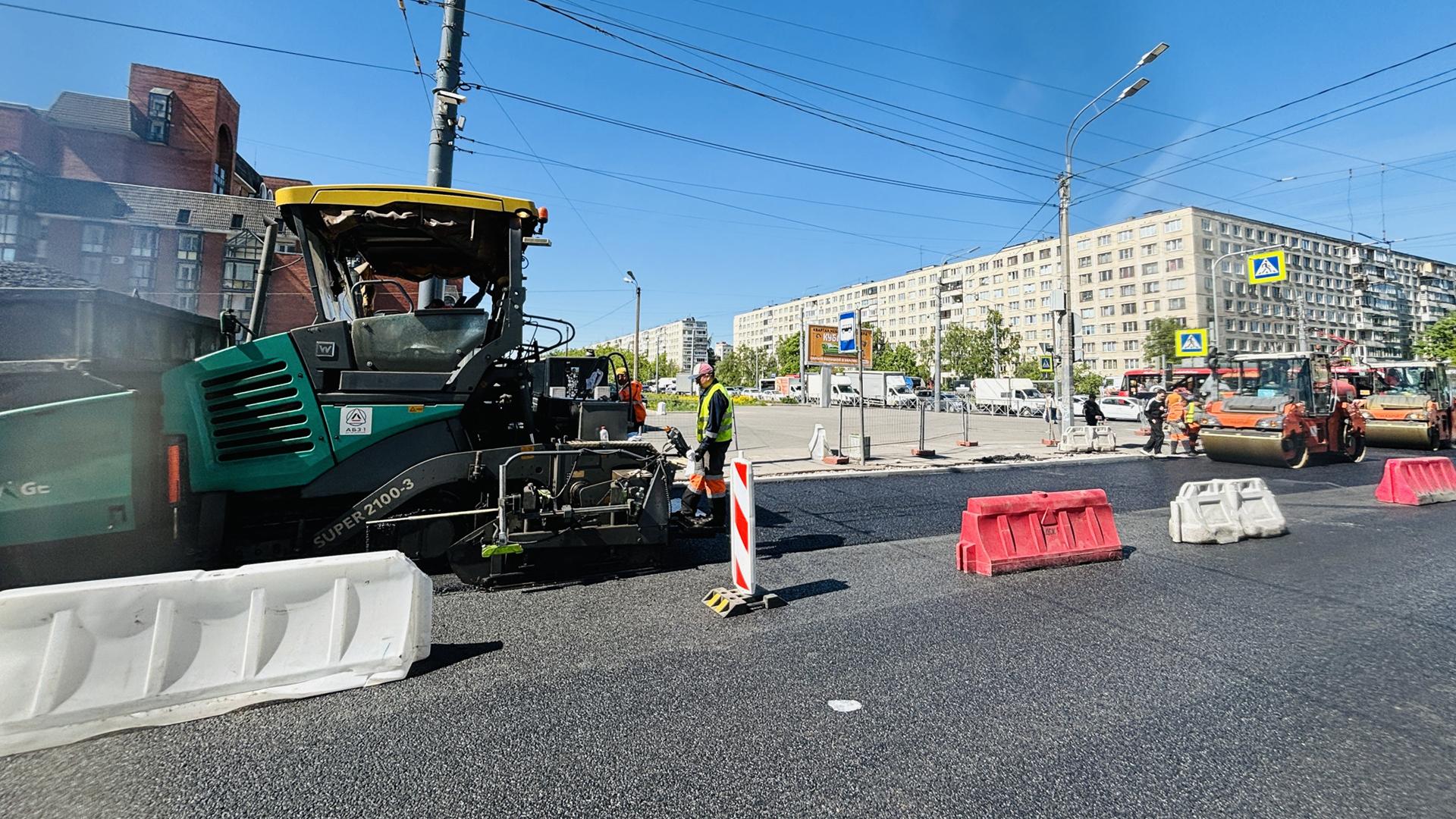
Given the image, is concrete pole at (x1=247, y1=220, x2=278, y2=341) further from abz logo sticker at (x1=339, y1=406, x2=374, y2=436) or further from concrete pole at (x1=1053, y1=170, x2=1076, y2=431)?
concrete pole at (x1=1053, y1=170, x2=1076, y2=431)

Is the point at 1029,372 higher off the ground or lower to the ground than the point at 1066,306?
higher

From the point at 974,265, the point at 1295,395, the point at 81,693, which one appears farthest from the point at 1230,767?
the point at 974,265

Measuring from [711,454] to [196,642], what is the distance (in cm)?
429

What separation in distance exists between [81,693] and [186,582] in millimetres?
533

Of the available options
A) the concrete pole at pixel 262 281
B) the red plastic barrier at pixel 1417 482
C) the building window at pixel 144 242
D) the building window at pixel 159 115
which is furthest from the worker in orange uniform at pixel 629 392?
the building window at pixel 159 115

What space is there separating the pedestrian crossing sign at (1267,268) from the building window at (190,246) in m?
32.7

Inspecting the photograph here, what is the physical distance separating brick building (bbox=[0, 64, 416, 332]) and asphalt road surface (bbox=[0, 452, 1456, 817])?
314cm

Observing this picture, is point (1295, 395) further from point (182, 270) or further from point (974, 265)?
point (974, 265)

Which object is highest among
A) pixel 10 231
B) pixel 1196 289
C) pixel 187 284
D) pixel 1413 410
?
pixel 1196 289

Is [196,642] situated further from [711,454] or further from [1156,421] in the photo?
[1156,421]

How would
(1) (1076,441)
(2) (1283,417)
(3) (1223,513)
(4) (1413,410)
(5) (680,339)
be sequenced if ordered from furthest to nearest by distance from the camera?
(5) (680,339) < (1) (1076,441) < (4) (1413,410) < (2) (1283,417) < (3) (1223,513)

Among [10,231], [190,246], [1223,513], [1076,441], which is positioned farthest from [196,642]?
[190,246]

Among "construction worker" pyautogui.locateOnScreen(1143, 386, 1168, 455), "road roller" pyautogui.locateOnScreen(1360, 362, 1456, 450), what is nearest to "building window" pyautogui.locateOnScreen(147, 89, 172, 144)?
"construction worker" pyautogui.locateOnScreen(1143, 386, 1168, 455)

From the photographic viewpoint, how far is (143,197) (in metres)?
17.2
